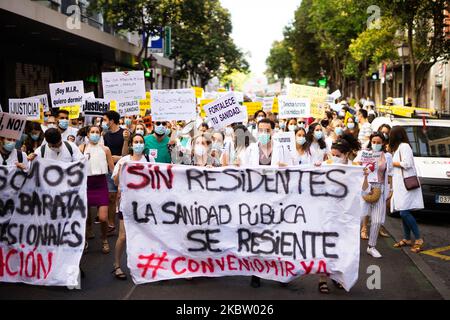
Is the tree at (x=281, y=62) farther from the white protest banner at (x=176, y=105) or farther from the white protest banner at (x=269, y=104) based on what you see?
the white protest banner at (x=176, y=105)

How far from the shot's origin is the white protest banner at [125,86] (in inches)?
516

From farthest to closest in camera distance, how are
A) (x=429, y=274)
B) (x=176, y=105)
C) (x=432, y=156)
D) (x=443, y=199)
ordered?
1. (x=176, y=105)
2. (x=432, y=156)
3. (x=443, y=199)
4. (x=429, y=274)

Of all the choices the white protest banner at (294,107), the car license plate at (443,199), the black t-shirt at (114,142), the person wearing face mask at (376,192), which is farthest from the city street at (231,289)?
the white protest banner at (294,107)

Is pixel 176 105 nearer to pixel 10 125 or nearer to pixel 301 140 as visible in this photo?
pixel 301 140

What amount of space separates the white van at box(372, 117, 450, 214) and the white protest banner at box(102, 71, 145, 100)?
4.87 m

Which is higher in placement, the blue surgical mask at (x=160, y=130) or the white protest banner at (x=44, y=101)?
the white protest banner at (x=44, y=101)

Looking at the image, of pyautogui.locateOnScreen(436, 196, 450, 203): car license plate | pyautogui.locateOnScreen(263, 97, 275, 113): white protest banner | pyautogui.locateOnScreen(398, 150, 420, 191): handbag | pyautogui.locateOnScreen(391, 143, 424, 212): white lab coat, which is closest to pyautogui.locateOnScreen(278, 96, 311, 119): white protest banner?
pyautogui.locateOnScreen(436, 196, 450, 203): car license plate

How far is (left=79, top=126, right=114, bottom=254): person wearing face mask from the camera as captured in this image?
829cm

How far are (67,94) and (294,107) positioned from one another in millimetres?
4768

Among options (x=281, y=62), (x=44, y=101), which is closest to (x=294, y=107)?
(x=44, y=101)

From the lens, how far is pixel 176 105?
39.7 ft

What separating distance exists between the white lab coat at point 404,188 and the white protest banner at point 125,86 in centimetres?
582
